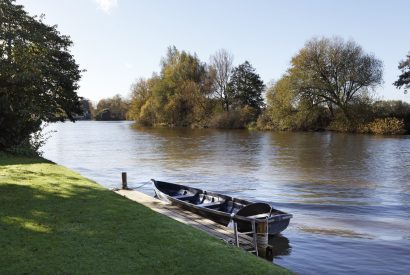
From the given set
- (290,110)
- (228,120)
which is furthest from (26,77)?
(228,120)

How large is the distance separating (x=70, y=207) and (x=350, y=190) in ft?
47.4

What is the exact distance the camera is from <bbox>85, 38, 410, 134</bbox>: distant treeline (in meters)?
61.5

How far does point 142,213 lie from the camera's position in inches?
456

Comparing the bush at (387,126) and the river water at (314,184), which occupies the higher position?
the bush at (387,126)

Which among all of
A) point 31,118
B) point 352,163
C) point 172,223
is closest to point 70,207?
point 172,223

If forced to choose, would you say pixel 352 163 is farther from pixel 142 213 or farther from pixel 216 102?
pixel 216 102

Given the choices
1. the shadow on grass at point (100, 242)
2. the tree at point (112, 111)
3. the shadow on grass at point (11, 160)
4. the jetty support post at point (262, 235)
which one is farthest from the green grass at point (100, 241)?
the tree at point (112, 111)

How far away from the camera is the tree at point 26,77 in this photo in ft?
48.7

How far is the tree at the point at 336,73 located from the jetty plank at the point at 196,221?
49.6 meters

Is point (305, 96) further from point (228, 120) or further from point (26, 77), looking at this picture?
point (26, 77)

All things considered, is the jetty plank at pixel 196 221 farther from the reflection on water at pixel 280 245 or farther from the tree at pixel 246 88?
the tree at pixel 246 88

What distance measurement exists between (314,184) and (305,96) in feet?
141

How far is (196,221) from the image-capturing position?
13039 mm

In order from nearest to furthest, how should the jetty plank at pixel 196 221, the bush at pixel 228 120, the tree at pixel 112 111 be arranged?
1. the jetty plank at pixel 196 221
2. the bush at pixel 228 120
3. the tree at pixel 112 111
